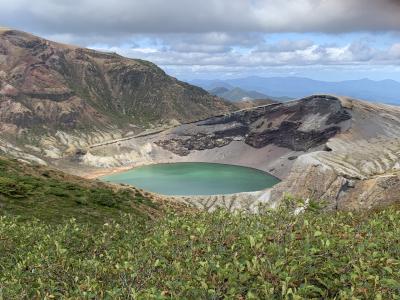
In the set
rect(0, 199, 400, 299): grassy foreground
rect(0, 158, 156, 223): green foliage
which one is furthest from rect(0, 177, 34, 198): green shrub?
rect(0, 199, 400, 299): grassy foreground

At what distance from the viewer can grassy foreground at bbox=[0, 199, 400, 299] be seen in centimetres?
1275

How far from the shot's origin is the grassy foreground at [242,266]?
12750mm

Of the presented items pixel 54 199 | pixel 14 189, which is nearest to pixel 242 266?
pixel 14 189

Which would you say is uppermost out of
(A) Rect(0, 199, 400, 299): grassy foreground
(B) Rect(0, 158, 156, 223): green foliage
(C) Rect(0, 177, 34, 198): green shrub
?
(A) Rect(0, 199, 400, 299): grassy foreground

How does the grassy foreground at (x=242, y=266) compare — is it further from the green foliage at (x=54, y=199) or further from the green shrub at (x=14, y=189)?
the green shrub at (x=14, y=189)

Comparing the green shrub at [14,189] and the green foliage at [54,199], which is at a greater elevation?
the green shrub at [14,189]

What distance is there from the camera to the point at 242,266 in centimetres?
1317

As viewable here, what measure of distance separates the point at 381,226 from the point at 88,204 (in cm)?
6182

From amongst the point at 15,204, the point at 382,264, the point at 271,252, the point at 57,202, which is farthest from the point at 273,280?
the point at 57,202

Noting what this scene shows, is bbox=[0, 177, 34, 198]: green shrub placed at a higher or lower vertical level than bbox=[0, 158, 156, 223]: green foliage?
higher

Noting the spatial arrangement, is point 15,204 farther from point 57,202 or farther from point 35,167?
point 35,167

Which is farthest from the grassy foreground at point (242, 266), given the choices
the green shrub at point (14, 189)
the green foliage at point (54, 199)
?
the green shrub at point (14, 189)

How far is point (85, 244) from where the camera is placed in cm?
2569

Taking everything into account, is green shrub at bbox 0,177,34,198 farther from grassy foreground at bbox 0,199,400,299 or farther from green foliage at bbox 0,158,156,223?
grassy foreground at bbox 0,199,400,299
